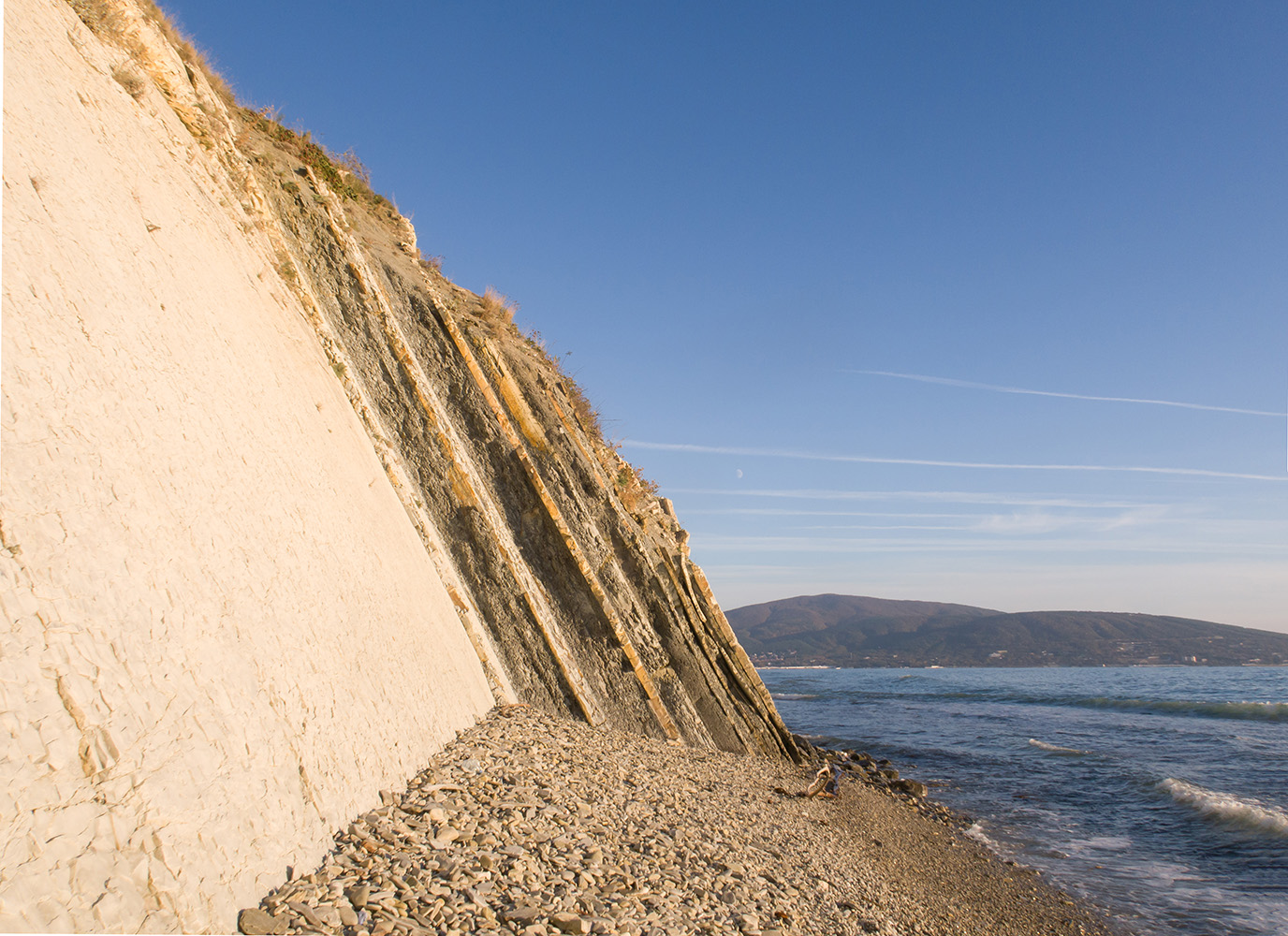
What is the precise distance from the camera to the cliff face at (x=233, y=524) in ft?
10.1

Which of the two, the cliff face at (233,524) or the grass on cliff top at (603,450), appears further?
the grass on cliff top at (603,450)

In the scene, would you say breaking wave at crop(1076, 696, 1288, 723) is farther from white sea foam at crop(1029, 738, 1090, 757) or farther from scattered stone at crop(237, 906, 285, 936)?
scattered stone at crop(237, 906, 285, 936)

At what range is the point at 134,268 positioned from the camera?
514 centimetres

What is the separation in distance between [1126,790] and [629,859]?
603 inches

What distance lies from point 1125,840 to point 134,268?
1665 centimetres

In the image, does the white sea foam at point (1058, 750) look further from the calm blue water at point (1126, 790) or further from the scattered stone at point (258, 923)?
the scattered stone at point (258, 923)

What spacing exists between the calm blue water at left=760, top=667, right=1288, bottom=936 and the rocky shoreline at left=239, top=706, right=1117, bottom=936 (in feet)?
4.71

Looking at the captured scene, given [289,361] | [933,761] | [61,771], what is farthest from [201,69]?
[933,761]

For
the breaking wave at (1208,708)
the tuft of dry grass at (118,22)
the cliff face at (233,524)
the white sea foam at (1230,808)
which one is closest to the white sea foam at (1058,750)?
the white sea foam at (1230,808)

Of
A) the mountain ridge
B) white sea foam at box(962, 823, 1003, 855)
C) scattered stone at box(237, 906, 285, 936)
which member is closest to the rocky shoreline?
scattered stone at box(237, 906, 285, 936)

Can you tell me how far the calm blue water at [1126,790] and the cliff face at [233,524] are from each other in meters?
5.49

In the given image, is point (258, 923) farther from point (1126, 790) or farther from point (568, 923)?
point (1126, 790)

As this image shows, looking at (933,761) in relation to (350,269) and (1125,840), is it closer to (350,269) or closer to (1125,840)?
(1125,840)

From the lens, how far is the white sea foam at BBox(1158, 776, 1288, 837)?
11.9 m
